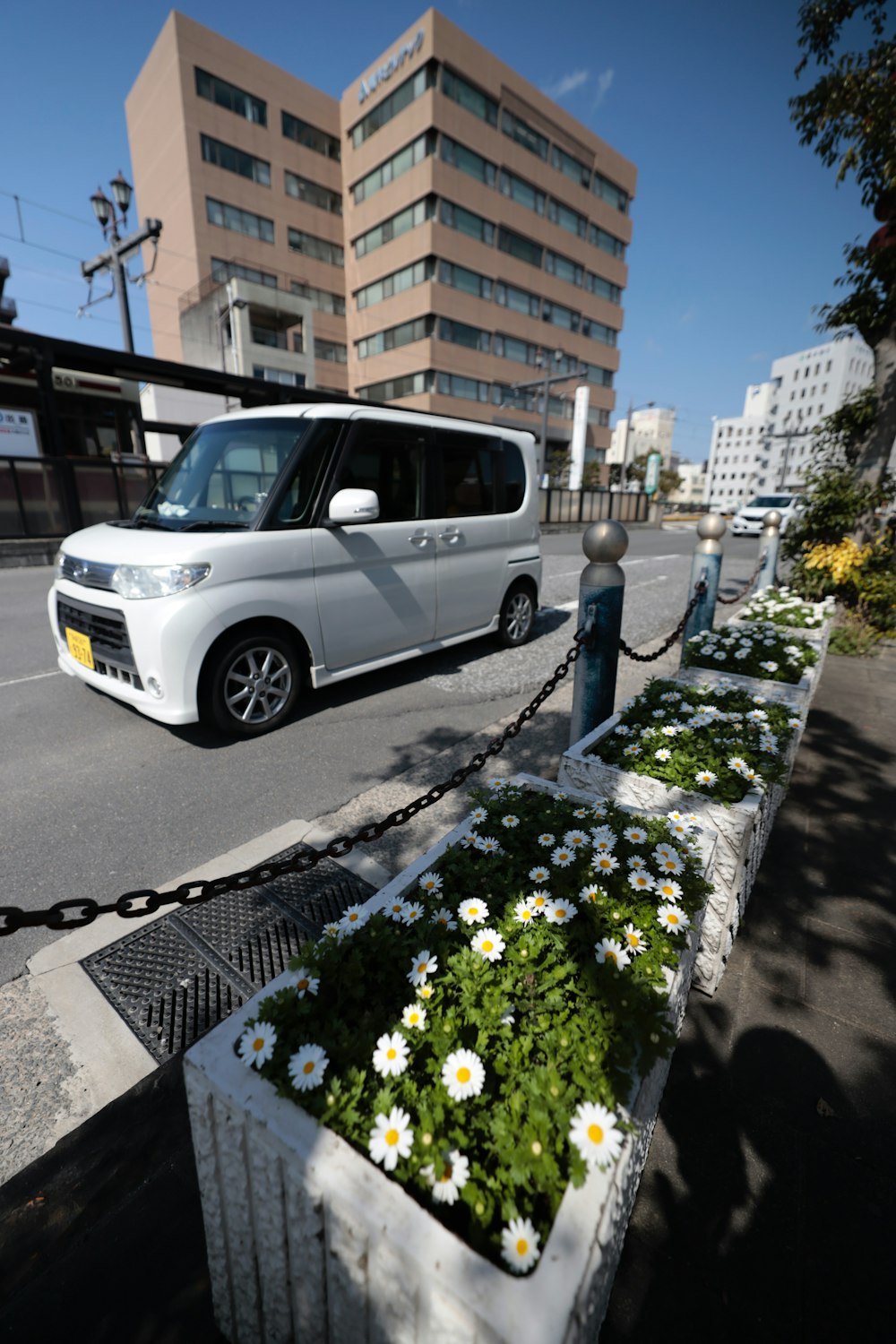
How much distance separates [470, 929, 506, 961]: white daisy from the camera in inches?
56.6

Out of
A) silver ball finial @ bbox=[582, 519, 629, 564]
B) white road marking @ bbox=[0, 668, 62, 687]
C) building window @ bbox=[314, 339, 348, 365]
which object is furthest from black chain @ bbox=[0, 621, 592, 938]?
building window @ bbox=[314, 339, 348, 365]

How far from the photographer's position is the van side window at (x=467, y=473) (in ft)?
16.4

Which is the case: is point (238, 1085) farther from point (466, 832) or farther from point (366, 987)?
point (466, 832)

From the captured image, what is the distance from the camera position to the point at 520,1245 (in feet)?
2.93

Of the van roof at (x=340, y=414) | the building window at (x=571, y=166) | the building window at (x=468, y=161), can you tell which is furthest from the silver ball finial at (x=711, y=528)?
the building window at (x=571, y=166)

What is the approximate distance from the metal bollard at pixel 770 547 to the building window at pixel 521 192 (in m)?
39.6

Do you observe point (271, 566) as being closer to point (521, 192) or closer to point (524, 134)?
point (521, 192)

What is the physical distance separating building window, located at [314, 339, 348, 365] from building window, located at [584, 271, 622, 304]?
18.4 meters

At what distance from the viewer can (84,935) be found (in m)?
2.29

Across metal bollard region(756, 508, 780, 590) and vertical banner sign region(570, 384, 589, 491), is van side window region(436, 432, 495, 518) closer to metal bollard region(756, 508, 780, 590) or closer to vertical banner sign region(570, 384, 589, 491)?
metal bollard region(756, 508, 780, 590)

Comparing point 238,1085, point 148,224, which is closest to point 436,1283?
point 238,1085

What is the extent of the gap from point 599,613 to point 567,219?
160 feet

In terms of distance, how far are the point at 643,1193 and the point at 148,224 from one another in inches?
701

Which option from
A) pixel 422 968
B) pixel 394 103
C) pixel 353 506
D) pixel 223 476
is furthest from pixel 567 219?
pixel 422 968
